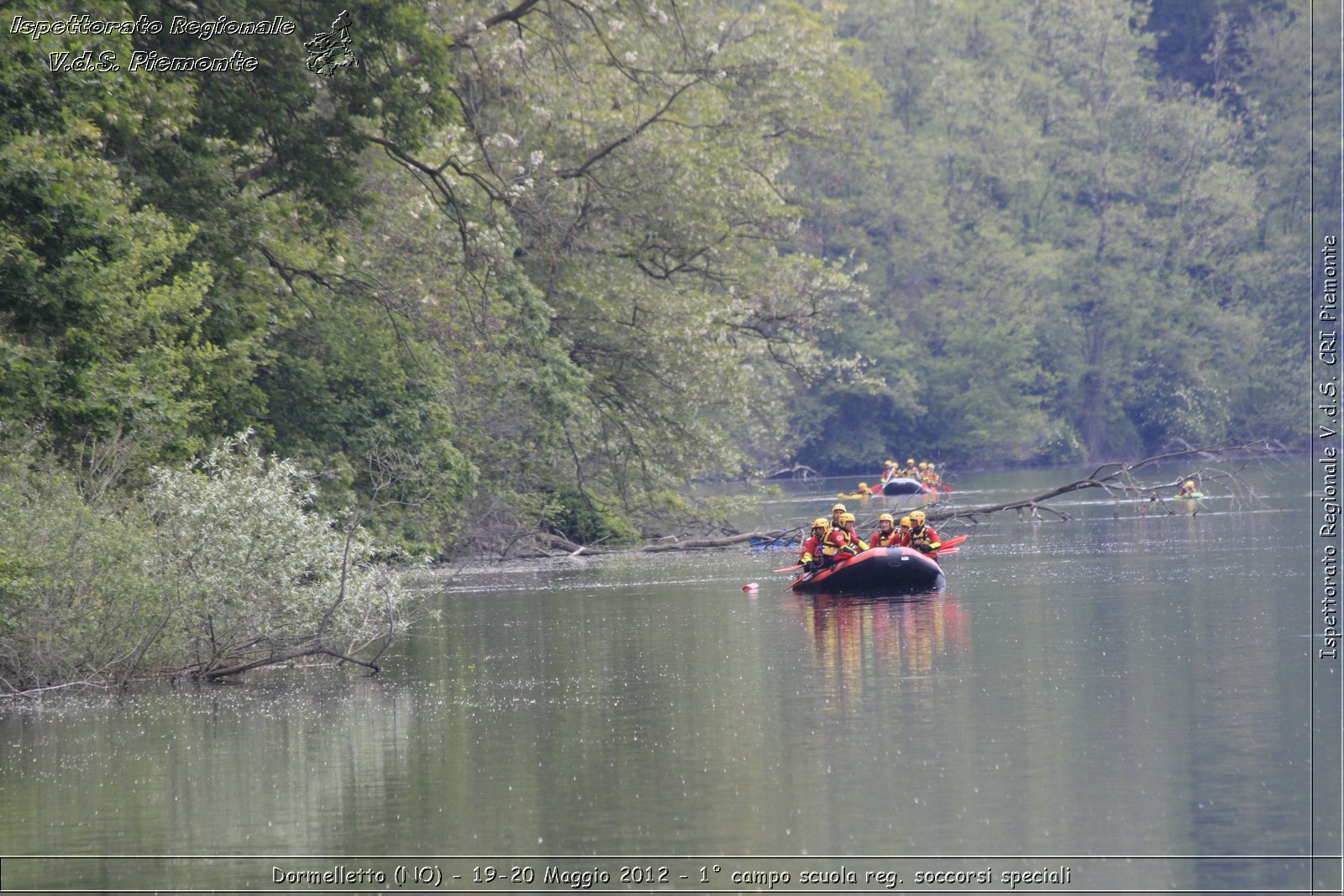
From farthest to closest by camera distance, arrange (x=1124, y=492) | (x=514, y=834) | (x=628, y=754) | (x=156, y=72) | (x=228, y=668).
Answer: (x=1124, y=492) < (x=156, y=72) < (x=228, y=668) < (x=628, y=754) < (x=514, y=834)

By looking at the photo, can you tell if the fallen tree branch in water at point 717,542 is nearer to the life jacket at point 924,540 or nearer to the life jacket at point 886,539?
the life jacket at point 886,539

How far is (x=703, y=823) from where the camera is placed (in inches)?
429

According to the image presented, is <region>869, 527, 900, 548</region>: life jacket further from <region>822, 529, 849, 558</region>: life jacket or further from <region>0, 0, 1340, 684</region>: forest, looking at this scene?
<region>0, 0, 1340, 684</region>: forest

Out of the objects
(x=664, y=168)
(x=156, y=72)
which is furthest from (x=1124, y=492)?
(x=156, y=72)

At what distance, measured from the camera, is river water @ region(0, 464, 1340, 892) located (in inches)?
401

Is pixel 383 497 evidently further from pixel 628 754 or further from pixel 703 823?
pixel 703 823

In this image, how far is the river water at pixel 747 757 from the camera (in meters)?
10.2

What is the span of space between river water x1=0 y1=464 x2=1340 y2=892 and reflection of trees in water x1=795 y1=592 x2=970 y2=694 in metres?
0.09

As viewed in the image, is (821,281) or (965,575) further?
(821,281)

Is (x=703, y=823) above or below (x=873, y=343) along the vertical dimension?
below

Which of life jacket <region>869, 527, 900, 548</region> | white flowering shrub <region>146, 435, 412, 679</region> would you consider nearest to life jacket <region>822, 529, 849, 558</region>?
life jacket <region>869, 527, 900, 548</region>

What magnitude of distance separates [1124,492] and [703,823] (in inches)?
1425

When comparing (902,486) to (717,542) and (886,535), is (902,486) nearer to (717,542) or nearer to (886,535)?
(717,542)

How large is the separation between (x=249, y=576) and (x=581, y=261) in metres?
17.5
